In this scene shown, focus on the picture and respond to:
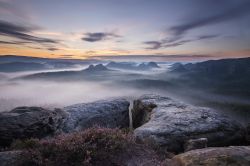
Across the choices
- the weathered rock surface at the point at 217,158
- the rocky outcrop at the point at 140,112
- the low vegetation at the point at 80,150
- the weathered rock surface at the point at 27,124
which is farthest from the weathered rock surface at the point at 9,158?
the rocky outcrop at the point at 140,112

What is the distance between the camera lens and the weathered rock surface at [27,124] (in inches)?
547

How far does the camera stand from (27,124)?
48.5 feet

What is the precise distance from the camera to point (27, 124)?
14.8 metres

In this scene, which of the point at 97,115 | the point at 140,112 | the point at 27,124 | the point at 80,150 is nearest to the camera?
the point at 80,150

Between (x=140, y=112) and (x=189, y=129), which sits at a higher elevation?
(x=189, y=129)

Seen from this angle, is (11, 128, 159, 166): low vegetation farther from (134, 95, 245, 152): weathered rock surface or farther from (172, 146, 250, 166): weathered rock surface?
(134, 95, 245, 152): weathered rock surface

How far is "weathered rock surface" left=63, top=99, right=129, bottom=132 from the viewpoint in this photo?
18297mm

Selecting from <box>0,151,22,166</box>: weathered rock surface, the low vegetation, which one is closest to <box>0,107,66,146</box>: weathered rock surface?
the low vegetation

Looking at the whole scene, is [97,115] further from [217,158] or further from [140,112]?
[217,158]

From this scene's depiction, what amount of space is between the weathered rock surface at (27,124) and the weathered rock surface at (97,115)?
1207mm

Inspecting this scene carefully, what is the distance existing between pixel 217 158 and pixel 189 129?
289 inches

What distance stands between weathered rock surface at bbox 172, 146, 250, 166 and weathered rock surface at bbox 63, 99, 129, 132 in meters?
10.6

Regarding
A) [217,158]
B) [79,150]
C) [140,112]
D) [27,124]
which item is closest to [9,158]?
[79,150]

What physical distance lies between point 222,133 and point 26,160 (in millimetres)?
11747
